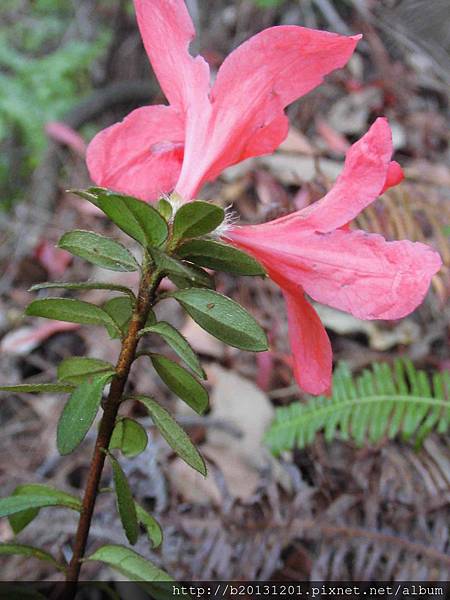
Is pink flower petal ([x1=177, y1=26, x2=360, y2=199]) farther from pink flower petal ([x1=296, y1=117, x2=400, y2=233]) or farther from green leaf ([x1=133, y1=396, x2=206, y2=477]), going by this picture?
green leaf ([x1=133, y1=396, x2=206, y2=477])

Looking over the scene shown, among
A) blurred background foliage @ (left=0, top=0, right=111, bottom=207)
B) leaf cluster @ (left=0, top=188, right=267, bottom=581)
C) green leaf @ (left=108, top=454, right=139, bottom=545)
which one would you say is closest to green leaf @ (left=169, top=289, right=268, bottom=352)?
leaf cluster @ (left=0, top=188, right=267, bottom=581)

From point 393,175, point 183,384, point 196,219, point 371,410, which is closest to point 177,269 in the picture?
point 196,219

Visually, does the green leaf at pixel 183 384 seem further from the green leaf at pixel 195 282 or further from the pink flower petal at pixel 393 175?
the pink flower petal at pixel 393 175

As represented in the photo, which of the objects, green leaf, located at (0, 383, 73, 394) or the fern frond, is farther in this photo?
the fern frond

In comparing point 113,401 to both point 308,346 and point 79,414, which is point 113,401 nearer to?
point 79,414

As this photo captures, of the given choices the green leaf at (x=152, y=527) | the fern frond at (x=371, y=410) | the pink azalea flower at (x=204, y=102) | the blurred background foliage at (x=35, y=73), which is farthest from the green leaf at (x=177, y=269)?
the blurred background foliage at (x=35, y=73)

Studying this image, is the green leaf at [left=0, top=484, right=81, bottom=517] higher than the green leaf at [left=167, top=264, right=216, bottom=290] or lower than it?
lower

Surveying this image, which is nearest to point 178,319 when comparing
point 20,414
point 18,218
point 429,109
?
point 20,414
